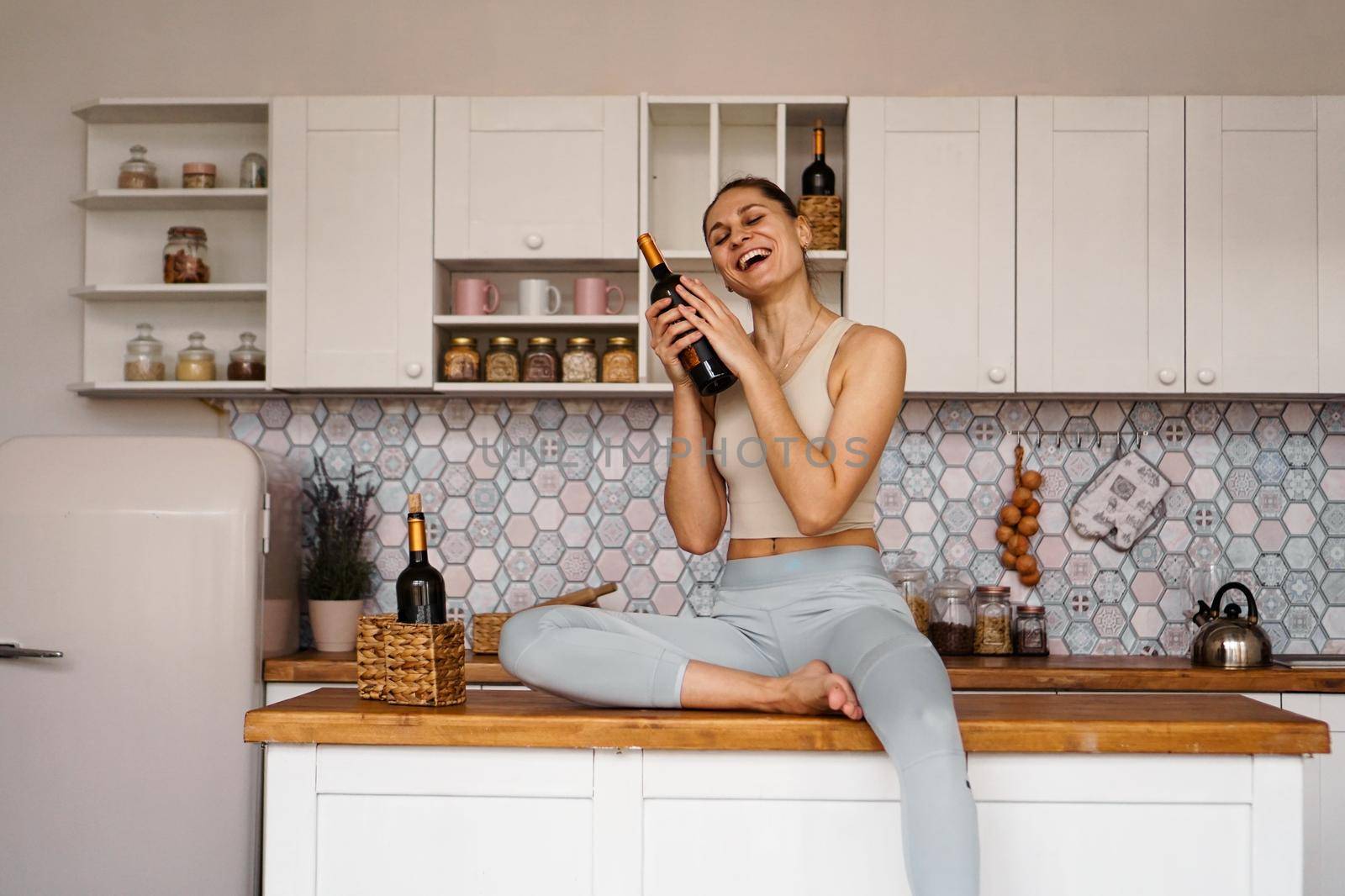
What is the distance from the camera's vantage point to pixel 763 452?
1801 millimetres

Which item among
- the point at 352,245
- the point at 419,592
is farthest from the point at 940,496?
the point at 419,592

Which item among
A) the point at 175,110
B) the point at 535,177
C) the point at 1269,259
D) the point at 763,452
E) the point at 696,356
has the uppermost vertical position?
the point at 175,110

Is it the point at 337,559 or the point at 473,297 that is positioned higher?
the point at 473,297

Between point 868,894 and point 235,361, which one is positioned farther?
point 235,361

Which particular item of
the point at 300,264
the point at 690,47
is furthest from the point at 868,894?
the point at 690,47

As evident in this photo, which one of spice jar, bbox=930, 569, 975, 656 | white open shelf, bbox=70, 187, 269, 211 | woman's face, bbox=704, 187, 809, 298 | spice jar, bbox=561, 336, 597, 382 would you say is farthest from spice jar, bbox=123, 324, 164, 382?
spice jar, bbox=930, 569, 975, 656

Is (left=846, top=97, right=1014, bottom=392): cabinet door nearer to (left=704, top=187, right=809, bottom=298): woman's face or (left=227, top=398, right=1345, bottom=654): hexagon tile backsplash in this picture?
(left=227, top=398, right=1345, bottom=654): hexagon tile backsplash

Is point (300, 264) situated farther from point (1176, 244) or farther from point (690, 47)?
point (1176, 244)

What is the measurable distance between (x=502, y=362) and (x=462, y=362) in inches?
4.1

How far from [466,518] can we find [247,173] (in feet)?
3.67

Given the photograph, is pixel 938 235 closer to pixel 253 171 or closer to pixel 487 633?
pixel 487 633

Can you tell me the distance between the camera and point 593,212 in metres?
3.08

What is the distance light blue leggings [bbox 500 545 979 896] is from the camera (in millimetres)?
1348

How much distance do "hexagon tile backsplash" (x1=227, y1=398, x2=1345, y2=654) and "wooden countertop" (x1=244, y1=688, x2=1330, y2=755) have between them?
69.3 inches
